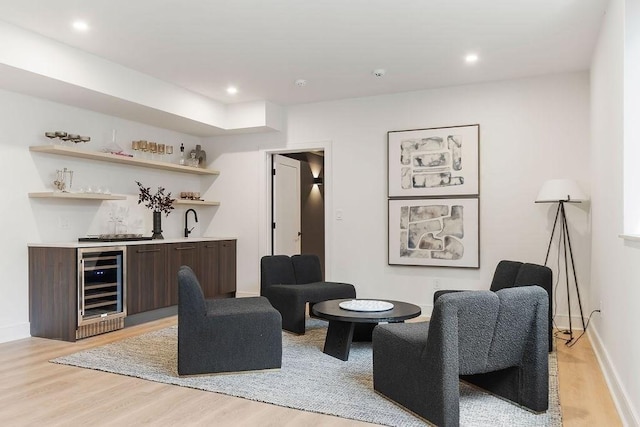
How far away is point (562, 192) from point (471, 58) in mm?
1534

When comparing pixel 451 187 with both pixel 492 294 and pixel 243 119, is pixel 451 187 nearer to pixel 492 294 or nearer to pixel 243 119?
pixel 243 119

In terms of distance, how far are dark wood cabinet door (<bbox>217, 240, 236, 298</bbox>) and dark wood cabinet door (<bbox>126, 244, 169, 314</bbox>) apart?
1043 millimetres

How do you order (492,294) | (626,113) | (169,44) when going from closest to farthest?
(492,294)
(626,113)
(169,44)

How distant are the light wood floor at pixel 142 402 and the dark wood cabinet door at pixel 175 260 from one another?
1.87 metres

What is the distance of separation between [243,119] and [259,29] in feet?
7.94

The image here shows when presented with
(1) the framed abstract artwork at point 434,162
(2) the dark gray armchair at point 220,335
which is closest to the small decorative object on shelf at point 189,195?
(1) the framed abstract artwork at point 434,162

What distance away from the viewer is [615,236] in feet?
10.2

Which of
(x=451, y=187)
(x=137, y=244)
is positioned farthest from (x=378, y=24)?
(x=137, y=244)

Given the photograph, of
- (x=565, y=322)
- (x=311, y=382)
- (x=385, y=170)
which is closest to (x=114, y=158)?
(x=385, y=170)

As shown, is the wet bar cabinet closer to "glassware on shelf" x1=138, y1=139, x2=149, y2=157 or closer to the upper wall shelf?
the upper wall shelf

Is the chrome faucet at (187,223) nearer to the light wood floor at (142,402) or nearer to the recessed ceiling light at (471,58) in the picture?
the light wood floor at (142,402)

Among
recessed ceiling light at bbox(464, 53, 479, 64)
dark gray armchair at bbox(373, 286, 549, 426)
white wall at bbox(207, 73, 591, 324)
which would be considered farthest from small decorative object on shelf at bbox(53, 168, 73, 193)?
recessed ceiling light at bbox(464, 53, 479, 64)

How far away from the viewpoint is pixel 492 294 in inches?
102

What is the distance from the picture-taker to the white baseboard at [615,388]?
2.51 meters
